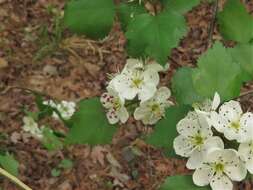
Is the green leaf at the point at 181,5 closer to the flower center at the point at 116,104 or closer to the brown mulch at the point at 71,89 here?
the flower center at the point at 116,104

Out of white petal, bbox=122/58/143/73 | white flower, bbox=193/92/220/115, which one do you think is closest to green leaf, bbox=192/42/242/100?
white flower, bbox=193/92/220/115

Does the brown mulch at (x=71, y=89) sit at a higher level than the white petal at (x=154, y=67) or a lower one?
lower

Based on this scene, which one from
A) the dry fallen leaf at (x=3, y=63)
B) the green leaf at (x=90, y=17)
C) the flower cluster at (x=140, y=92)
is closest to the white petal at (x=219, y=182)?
the flower cluster at (x=140, y=92)

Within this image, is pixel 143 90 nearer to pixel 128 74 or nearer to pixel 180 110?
pixel 128 74

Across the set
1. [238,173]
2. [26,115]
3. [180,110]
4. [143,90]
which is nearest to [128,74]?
[143,90]

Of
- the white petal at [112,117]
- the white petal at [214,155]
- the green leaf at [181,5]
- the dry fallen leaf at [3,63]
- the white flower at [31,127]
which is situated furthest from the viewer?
the dry fallen leaf at [3,63]

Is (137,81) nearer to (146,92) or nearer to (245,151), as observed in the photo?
(146,92)
